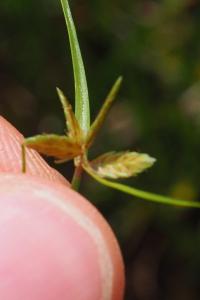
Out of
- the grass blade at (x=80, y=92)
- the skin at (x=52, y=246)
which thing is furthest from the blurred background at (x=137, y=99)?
the grass blade at (x=80, y=92)

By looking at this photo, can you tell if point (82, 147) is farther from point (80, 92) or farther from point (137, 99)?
point (137, 99)

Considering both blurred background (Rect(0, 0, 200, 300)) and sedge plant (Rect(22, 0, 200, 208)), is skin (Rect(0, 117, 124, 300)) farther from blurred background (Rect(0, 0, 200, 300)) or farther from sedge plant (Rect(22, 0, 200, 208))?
blurred background (Rect(0, 0, 200, 300))

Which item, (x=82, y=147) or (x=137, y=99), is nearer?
(x=82, y=147)

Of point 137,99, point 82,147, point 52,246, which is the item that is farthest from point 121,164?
point 137,99

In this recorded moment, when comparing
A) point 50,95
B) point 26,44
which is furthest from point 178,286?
point 26,44

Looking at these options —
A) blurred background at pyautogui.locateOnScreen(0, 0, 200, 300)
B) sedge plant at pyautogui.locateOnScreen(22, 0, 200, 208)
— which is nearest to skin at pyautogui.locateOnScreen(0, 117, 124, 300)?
sedge plant at pyautogui.locateOnScreen(22, 0, 200, 208)

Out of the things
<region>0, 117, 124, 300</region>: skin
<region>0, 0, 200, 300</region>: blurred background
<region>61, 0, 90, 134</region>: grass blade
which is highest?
<region>61, 0, 90, 134</region>: grass blade

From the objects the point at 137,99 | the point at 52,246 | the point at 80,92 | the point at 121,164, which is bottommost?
the point at 137,99

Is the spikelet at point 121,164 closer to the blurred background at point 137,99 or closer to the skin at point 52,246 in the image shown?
the skin at point 52,246
